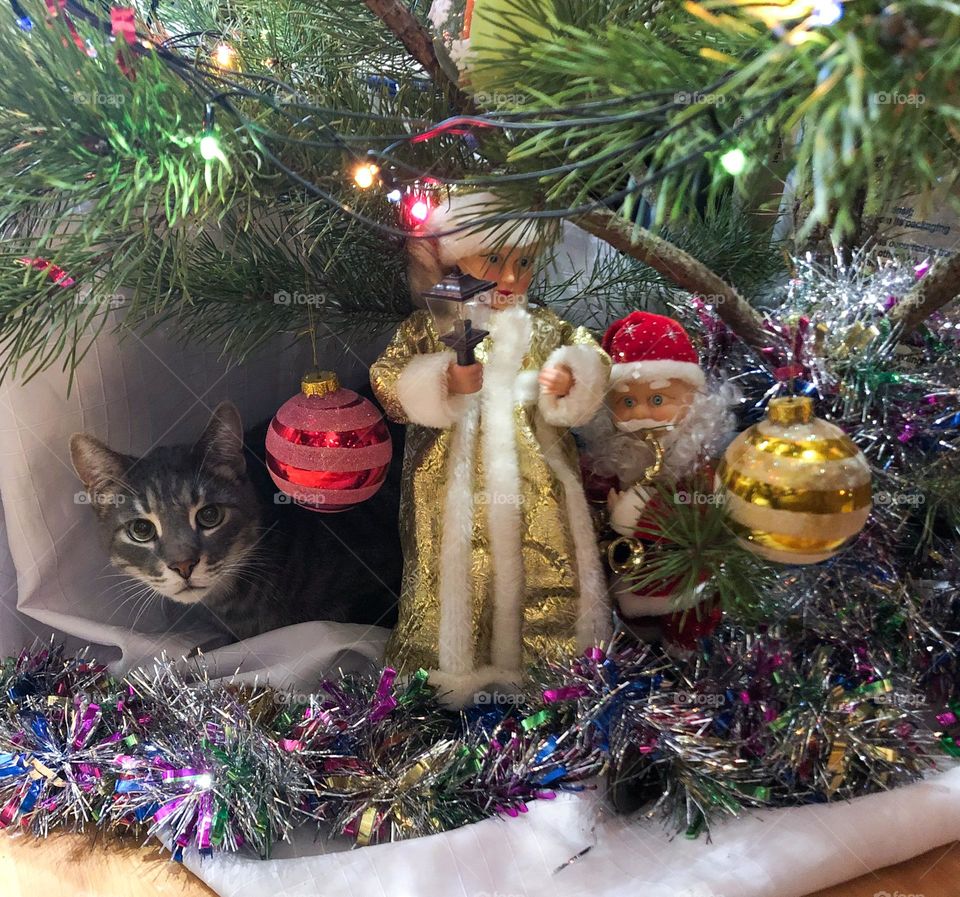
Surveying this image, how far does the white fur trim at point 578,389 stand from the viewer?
56 centimetres

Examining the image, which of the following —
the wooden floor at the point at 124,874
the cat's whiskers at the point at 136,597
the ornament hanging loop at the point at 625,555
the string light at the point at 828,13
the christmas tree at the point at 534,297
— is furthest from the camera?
the cat's whiskers at the point at 136,597

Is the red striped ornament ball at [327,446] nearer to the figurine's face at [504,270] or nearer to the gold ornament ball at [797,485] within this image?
the figurine's face at [504,270]

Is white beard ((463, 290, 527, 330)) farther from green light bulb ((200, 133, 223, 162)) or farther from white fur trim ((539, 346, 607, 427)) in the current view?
green light bulb ((200, 133, 223, 162))

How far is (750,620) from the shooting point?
1.72 feet

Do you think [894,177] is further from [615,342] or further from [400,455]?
[400,455]

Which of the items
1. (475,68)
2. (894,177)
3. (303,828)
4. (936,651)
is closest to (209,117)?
(475,68)

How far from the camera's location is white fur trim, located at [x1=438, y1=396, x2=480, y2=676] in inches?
23.0

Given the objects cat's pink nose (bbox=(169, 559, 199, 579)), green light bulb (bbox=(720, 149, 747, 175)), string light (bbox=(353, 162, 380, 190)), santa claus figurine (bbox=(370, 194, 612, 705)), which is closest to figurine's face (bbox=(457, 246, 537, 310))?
santa claus figurine (bbox=(370, 194, 612, 705))

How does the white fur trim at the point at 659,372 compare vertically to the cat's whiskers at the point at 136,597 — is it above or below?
above

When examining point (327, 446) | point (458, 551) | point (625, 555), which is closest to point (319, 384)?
point (327, 446)

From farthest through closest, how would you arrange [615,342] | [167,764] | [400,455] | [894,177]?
[400,455], [615,342], [167,764], [894,177]

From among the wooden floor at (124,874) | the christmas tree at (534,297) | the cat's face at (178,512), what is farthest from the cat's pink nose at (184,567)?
the wooden floor at (124,874)

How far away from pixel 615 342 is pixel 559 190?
252 mm

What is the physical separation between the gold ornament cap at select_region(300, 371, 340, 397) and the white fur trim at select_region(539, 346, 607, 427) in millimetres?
146
